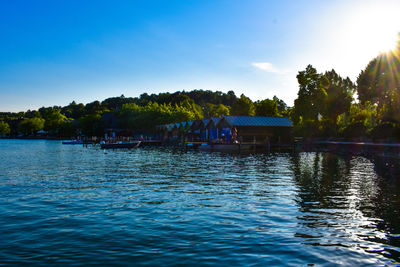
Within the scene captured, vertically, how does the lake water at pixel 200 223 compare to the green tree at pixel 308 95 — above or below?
below

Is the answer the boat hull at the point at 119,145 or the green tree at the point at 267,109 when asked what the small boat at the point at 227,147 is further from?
the green tree at the point at 267,109

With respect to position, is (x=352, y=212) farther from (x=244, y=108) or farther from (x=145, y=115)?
(x=145, y=115)

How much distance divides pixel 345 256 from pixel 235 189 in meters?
10.3

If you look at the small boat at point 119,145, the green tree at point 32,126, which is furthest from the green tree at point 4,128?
the small boat at point 119,145

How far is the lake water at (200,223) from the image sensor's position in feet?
→ 28.5

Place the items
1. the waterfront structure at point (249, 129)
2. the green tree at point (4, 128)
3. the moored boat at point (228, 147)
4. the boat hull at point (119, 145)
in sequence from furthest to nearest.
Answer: the green tree at point (4, 128)
the boat hull at point (119, 145)
the waterfront structure at point (249, 129)
the moored boat at point (228, 147)

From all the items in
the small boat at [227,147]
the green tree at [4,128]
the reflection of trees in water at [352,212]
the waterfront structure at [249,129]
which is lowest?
the reflection of trees in water at [352,212]

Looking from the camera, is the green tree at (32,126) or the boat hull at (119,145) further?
the green tree at (32,126)

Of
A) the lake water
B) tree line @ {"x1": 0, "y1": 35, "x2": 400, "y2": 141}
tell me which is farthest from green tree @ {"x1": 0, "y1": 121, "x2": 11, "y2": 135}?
the lake water

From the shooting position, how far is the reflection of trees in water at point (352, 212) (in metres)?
10.1

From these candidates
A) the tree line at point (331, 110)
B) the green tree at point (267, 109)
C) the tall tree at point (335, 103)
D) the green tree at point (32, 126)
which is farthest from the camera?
the green tree at point (32, 126)

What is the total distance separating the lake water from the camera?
867cm

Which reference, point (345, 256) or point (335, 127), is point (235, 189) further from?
point (335, 127)

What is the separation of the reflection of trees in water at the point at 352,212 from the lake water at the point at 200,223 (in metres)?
0.04
